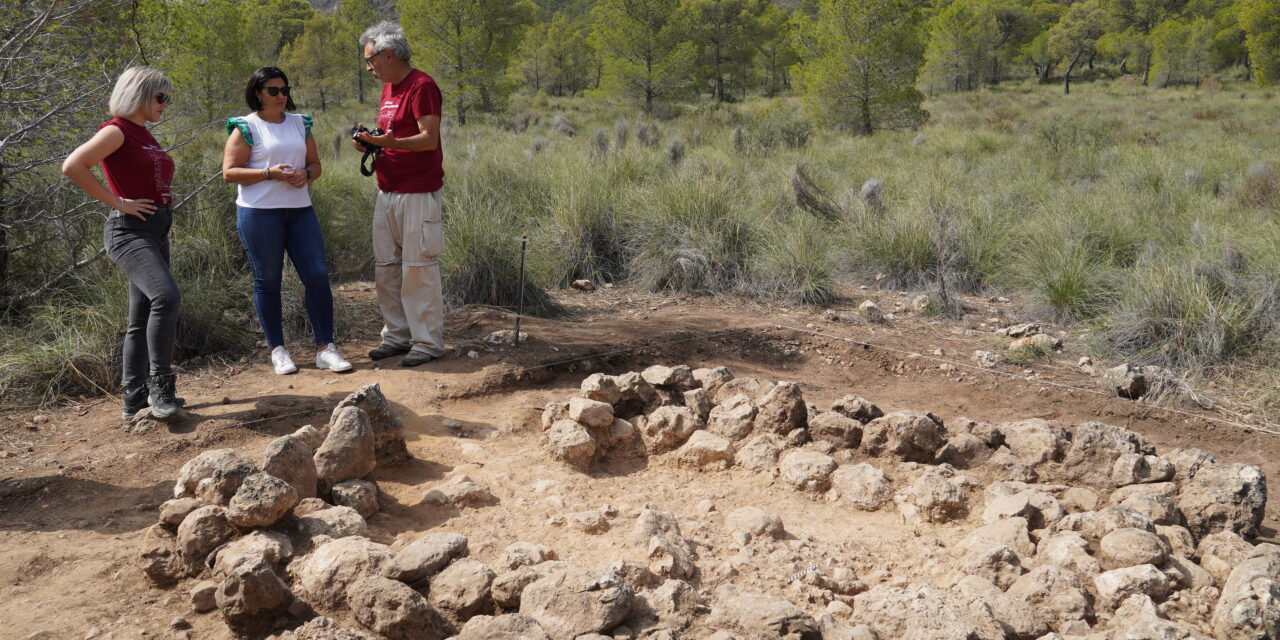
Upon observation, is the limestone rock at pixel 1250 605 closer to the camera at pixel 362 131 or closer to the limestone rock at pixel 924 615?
the limestone rock at pixel 924 615

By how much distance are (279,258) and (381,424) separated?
132 centimetres

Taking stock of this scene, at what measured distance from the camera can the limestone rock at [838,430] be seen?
370 cm

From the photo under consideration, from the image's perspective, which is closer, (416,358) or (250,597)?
(250,597)

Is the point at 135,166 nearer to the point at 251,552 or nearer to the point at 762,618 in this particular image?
the point at 251,552

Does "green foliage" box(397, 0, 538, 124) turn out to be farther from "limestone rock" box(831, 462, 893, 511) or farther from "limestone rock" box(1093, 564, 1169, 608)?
"limestone rock" box(1093, 564, 1169, 608)

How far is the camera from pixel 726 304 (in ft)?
21.2

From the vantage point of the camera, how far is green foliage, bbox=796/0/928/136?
61.5 ft

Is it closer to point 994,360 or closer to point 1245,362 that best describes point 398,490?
point 994,360

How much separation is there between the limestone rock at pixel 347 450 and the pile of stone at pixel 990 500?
776mm

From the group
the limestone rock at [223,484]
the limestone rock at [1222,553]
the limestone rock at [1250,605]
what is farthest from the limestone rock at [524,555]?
the limestone rock at [1222,553]

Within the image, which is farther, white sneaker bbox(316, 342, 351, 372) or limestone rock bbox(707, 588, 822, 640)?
white sneaker bbox(316, 342, 351, 372)

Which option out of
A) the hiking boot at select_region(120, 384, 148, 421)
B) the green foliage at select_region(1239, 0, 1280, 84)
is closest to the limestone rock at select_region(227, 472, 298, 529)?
the hiking boot at select_region(120, 384, 148, 421)

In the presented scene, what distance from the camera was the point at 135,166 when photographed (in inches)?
143

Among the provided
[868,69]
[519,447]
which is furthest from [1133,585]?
[868,69]
